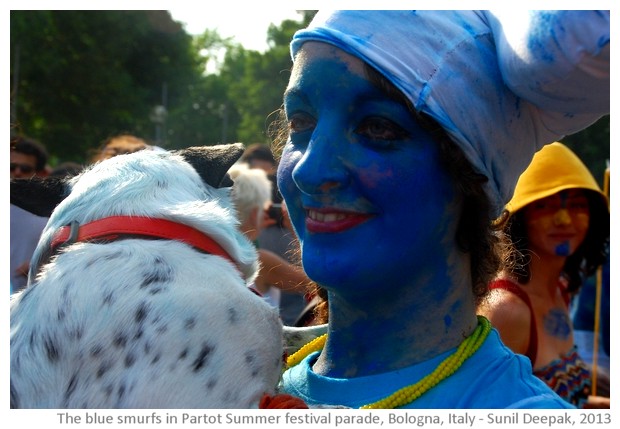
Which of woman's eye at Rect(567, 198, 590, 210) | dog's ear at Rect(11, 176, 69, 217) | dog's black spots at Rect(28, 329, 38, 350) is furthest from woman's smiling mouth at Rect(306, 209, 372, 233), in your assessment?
woman's eye at Rect(567, 198, 590, 210)

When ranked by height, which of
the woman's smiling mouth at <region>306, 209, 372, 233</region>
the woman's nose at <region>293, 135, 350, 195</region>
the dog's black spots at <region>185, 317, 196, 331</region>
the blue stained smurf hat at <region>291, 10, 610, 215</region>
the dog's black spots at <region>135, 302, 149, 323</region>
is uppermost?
the blue stained smurf hat at <region>291, 10, 610, 215</region>

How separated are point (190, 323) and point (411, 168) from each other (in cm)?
56

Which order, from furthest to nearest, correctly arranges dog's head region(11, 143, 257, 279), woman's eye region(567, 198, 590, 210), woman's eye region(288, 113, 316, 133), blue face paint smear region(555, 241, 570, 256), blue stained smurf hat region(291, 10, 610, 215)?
woman's eye region(567, 198, 590, 210), blue face paint smear region(555, 241, 570, 256), dog's head region(11, 143, 257, 279), woman's eye region(288, 113, 316, 133), blue stained smurf hat region(291, 10, 610, 215)

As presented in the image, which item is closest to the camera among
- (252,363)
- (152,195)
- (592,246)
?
(252,363)

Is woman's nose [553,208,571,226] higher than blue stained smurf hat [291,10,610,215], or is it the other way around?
blue stained smurf hat [291,10,610,215]

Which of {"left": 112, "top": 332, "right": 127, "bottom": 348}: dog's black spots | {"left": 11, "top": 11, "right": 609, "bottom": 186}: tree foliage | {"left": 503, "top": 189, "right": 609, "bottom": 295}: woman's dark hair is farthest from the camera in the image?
{"left": 11, "top": 11, "right": 609, "bottom": 186}: tree foliage

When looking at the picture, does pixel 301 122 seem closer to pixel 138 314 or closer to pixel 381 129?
pixel 381 129

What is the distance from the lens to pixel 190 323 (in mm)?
1602

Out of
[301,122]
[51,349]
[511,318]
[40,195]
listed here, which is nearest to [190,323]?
[51,349]

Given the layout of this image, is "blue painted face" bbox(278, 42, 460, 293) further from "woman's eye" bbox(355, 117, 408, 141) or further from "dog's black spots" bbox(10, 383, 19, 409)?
"dog's black spots" bbox(10, 383, 19, 409)

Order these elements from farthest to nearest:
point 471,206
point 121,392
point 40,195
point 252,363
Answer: point 40,195, point 471,206, point 252,363, point 121,392

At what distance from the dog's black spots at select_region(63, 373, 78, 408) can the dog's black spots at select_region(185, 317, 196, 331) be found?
0.81 ft

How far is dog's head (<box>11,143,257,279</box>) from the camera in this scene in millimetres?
1832

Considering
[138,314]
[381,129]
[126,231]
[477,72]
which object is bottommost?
[138,314]
